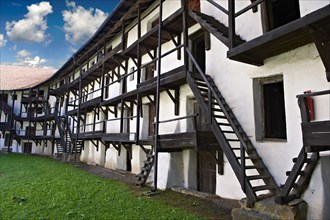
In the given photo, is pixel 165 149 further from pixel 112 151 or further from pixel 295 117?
pixel 112 151

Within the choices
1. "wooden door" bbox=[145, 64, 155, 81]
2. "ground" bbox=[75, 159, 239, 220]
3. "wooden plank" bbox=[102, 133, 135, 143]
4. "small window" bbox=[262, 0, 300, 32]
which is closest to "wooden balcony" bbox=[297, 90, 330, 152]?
"ground" bbox=[75, 159, 239, 220]

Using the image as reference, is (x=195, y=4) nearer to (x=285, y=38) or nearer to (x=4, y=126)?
(x=285, y=38)

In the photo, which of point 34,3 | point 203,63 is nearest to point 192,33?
point 203,63

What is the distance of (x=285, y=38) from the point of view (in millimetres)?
4754

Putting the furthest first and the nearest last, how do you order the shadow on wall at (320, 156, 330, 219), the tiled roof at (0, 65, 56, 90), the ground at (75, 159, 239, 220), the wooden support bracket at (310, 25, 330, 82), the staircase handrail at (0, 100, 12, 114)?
the tiled roof at (0, 65, 56, 90) → the staircase handrail at (0, 100, 12, 114) → the ground at (75, 159, 239, 220) → the shadow on wall at (320, 156, 330, 219) → the wooden support bracket at (310, 25, 330, 82)

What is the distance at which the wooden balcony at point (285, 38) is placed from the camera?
3972mm

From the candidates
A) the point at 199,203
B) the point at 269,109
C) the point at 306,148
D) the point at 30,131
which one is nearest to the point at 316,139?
the point at 306,148

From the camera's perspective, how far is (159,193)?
805 cm

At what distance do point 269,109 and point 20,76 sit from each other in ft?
121

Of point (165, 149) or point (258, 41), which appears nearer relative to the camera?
point (258, 41)

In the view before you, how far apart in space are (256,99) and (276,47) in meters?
1.52

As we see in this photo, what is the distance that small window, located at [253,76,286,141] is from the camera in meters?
6.35

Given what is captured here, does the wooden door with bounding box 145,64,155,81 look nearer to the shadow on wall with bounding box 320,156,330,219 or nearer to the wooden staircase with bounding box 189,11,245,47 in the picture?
the wooden staircase with bounding box 189,11,245,47

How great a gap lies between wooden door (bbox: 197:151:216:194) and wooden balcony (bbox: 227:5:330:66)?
3.53 metres
